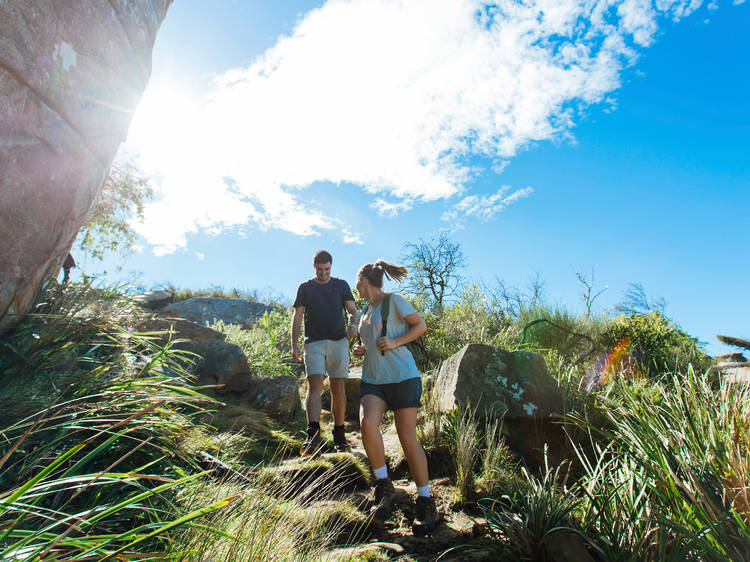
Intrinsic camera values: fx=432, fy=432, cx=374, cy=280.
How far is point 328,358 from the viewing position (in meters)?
5.04

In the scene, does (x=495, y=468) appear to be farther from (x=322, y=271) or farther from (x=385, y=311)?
(x=322, y=271)

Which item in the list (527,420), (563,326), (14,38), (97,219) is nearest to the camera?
(14,38)

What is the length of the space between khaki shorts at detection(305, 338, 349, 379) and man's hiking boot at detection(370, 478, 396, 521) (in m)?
1.64

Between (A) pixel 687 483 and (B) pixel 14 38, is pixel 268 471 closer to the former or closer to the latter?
(A) pixel 687 483

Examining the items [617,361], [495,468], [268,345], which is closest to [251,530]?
[495,468]

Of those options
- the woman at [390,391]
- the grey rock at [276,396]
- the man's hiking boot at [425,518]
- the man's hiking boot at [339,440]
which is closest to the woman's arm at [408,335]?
the woman at [390,391]

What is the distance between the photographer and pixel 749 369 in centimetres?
802

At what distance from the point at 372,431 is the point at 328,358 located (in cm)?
173

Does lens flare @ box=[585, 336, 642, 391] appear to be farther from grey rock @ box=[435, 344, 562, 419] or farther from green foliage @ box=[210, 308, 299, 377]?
green foliage @ box=[210, 308, 299, 377]

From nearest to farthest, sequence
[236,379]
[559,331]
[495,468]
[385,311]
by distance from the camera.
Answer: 1. [385,311]
2. [495,468]
3. [236,379]
4. [559,331]

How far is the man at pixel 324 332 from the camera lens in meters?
4.93

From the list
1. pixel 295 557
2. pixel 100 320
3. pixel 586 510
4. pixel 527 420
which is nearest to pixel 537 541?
pixel 586 510

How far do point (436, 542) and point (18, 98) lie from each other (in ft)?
12.6

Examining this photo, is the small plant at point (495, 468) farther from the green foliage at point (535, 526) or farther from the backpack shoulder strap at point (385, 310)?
the backpack shoulder strap at point (385, 310)
